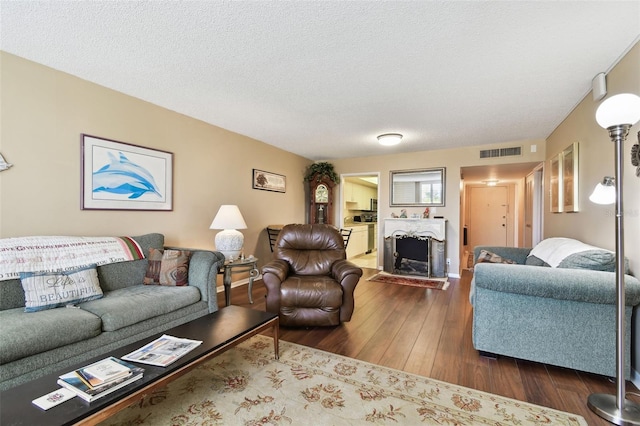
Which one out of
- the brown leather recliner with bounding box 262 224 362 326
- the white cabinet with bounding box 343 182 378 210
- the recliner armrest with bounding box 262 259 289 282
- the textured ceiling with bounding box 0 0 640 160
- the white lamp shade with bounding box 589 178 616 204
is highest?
the textured ceiling with bounding box 0 0 640 160

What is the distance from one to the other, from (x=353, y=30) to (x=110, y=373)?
2.39 m

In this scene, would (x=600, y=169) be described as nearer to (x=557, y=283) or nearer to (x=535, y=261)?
(x=535, y=261)

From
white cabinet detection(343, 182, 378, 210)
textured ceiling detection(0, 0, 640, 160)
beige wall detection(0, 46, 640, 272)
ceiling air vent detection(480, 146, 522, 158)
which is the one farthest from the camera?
white cabinet detection(343, 182, 378, 210)

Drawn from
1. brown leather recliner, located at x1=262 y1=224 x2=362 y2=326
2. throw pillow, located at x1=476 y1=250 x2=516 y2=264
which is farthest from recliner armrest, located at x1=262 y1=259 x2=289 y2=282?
throw pillow, located at x1=476 y1=250 x2=516 y2=264

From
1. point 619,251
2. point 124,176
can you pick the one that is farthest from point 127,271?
point 619,251

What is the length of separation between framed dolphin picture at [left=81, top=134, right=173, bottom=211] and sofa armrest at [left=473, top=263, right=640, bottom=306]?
3314 mm

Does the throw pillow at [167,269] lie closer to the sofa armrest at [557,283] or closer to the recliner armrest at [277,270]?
the recliner armrest at [277,270]

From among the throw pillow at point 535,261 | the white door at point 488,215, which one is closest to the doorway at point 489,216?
the white door at point 488,215

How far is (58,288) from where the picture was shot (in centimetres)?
197

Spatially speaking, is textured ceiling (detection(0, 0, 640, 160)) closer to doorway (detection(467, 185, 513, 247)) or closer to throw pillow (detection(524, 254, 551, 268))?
throw pillow (detection(524, 254, 551, 268))

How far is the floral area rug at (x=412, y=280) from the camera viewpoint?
4426mm

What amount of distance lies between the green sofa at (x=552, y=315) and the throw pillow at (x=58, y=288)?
2.93m

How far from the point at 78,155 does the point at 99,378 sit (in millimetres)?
2233

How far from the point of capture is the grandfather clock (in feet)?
19.2
